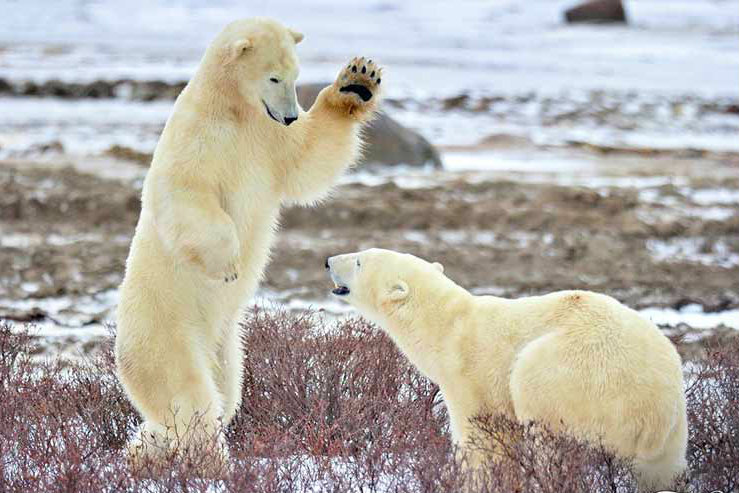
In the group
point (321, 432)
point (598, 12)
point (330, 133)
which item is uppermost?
point (330, 133)

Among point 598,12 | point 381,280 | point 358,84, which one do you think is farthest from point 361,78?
point 598,12

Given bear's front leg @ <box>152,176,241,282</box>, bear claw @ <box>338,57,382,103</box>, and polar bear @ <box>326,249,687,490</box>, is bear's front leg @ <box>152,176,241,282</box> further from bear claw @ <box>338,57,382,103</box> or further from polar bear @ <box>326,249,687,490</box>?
bear claw @ <box>338,57,382,103</box>

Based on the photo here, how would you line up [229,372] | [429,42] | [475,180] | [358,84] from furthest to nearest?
[429,42], [475,180], [358,84], [229,372]

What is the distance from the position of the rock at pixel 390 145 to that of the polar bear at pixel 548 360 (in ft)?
29.0

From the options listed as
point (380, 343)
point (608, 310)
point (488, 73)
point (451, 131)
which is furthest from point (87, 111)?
point (608, 310)

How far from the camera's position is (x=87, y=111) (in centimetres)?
1723

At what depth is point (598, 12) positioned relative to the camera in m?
36.8

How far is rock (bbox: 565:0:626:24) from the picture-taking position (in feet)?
120

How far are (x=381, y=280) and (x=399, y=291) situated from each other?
0.34ft

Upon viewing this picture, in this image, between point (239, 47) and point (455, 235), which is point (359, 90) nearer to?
point (239, 47)

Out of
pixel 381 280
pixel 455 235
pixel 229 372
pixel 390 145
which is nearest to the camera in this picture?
pixel 381 280

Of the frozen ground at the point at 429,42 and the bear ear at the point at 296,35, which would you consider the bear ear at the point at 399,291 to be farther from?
the frozen ground at the point at 429,42

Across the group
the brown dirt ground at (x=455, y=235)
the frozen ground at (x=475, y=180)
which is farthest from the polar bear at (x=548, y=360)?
the brown dirt ground at (x=455, y=235)

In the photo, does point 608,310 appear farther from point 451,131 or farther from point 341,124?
point 451,131
